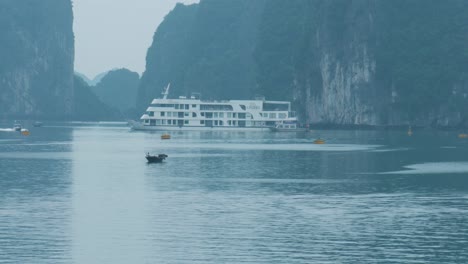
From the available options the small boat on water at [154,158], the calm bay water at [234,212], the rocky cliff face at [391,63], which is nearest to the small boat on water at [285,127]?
the rocky cliff face at [391,63]

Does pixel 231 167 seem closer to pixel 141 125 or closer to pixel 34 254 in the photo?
pixel 34 254

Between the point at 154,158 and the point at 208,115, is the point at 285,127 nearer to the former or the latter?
the point at 208,115

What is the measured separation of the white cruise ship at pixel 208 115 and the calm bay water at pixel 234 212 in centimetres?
9391

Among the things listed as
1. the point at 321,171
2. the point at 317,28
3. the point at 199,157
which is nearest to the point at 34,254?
the point at 321,171

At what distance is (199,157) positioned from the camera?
3406 inches

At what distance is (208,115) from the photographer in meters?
173

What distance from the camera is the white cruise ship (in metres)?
171

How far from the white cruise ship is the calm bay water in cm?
9391

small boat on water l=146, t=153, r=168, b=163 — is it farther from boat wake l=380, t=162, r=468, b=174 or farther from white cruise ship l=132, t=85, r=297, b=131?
white cruise ship l=132, t=85, r=297, b=131

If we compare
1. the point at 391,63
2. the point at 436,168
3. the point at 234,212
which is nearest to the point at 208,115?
the point at 391,63

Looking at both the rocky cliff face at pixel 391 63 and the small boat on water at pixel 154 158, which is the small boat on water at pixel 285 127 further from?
the small boat on water at pixel 154 158

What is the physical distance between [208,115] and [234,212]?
130m

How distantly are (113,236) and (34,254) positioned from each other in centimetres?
458

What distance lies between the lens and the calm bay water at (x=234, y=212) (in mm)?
32594
